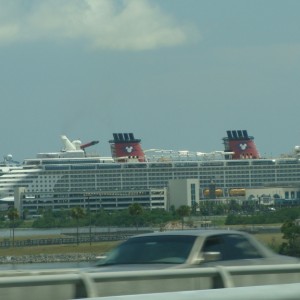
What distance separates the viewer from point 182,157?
140875 millimetres

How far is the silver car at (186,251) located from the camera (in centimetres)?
1179

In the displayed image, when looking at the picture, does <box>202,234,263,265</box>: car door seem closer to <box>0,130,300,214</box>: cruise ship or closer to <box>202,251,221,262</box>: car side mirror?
<box>202,251,221,262</box>: car side mirror

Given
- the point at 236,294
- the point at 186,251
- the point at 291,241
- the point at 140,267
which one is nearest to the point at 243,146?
the point at 291,241

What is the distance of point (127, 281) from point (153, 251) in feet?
8.82

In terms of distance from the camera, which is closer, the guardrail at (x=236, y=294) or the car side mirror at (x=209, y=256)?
the guardrail at (x=236, y=294)

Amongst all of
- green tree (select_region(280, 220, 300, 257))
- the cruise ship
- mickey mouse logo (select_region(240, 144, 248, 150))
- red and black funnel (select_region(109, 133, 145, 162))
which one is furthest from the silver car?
mickey mouse logo (select_region(240, 144, 248, 150))

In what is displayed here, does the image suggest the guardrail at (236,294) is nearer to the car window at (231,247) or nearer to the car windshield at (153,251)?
the car windshield at (153,251)

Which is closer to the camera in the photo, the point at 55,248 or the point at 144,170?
the point at 55,248

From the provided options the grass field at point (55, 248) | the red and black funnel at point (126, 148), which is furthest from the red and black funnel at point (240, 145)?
the grass field at point (55, 248)

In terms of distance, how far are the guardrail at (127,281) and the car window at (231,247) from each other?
132cm

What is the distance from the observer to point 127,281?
9383 mm

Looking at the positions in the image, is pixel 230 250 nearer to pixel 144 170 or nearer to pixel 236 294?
pixel 236 294

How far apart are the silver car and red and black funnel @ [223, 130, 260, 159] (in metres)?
122

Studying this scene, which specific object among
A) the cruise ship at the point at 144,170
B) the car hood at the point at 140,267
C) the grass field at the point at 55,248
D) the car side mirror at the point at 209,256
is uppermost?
the cruise ship at the point at 144,170
